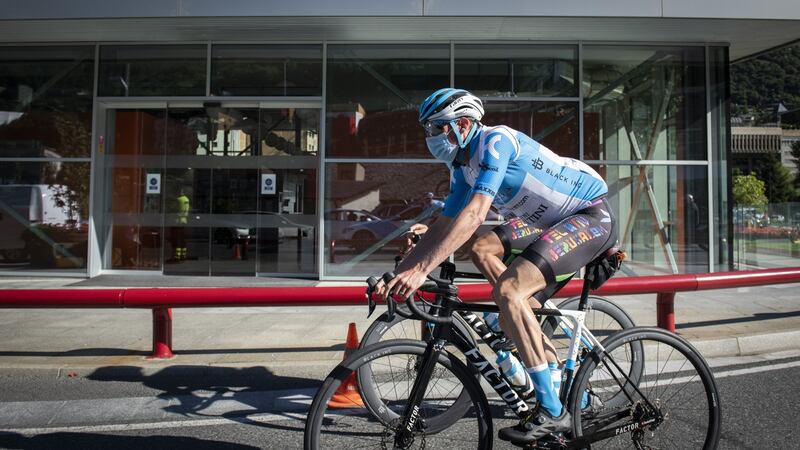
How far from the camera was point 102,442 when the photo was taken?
12.6ft

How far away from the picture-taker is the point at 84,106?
12555mm

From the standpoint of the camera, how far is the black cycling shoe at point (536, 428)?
288cm

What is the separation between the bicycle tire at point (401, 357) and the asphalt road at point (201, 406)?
117cm

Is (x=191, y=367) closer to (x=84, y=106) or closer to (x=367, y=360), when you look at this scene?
(x=367, y=360)

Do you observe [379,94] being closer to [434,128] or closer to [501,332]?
[434,128]

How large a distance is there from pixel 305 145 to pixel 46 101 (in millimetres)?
5434

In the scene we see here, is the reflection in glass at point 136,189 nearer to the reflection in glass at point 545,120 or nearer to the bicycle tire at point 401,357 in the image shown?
the reflection in glass at point 545,120

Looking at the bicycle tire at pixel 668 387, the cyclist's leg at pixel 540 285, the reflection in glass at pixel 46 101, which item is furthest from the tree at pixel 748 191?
the cyclist's leg at pixel 540 285

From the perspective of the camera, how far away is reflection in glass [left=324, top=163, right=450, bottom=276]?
39.7ft

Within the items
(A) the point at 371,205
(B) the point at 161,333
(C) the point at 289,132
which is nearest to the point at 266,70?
(C) the point at 289,132

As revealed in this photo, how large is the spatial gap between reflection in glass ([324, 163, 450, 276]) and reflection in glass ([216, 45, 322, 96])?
1814mm

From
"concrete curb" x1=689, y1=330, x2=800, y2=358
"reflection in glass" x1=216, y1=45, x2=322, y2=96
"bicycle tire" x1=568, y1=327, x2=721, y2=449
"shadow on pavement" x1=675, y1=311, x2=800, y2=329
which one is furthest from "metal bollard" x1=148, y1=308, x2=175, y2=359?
"reflection in glass" x1=216, y1=45, x2=322, y2=96

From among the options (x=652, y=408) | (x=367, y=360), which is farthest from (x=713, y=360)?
(x=367, y=360)

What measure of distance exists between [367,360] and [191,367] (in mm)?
3184
